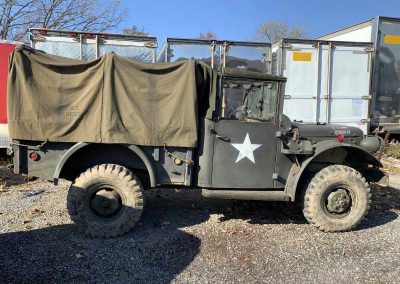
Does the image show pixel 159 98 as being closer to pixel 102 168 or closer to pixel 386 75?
pixel 102 168

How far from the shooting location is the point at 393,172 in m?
10.2

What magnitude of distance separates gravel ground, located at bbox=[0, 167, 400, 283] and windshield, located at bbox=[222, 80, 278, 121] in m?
1.62

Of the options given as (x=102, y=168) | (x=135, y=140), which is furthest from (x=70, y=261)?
(x=135, y=140)

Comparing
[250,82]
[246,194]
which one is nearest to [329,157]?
[246,194]

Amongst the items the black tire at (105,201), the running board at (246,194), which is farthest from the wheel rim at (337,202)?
the black tire at (105,201)

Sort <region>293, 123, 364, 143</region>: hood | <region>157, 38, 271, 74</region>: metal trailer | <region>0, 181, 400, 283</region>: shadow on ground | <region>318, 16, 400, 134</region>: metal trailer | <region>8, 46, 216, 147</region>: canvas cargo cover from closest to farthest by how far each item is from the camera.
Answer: <region>0, 181, 400, 283</region>: shadow on ground, <region>8, 46, 216, 147</region>: canvas cargo cover, <region>293, 123, 364, 143</region>: hood, <region>157, 38, 271, 74</region>: metal trailer, <region>318, 16, 400, 134</region>: metal trailer

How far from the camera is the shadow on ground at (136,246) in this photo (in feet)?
14.5

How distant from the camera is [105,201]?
5.45 metres

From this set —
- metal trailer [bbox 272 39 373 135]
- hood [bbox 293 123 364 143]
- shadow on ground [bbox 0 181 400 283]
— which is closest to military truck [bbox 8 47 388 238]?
hood [bbox 293 123 364 143]

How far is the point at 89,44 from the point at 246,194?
203 inches

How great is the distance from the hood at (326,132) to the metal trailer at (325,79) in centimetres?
345

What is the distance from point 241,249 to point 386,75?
7.71 metres

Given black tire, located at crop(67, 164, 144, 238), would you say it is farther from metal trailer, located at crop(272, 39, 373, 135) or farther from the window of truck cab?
metal trailer, located at crop(272, 39, 373, 135)

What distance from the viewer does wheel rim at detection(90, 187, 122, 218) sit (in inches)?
215
